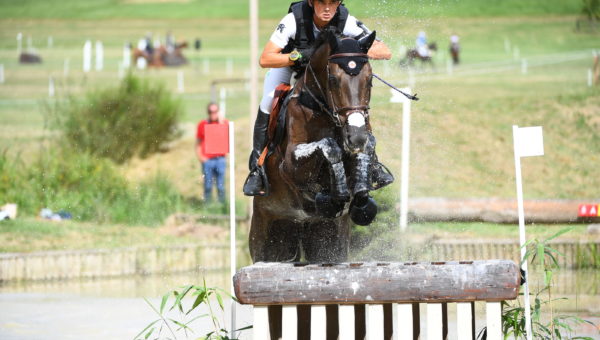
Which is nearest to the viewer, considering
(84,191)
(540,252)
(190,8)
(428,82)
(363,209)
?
(540,252)

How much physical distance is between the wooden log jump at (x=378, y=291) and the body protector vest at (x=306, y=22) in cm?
158

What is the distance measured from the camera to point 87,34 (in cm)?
3909

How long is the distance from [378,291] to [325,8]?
1.84 meters

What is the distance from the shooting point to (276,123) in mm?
6867

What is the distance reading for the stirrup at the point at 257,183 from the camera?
6.88m

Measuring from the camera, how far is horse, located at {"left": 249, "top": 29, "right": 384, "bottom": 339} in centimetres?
605

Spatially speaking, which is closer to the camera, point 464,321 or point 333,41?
point 464,321

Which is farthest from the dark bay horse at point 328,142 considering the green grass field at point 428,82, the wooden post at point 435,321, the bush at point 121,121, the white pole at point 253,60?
the bush at point 121,121

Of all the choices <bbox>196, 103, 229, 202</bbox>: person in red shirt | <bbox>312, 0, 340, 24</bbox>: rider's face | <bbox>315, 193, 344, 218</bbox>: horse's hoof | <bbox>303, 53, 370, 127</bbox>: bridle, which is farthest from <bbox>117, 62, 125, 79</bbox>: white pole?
<bbox>315, 193, 344, 218</bbox>: horse's hoof

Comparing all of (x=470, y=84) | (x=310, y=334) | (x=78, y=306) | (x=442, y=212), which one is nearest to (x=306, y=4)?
(x=310, y=334)

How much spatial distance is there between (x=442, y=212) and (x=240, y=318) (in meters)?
4.50

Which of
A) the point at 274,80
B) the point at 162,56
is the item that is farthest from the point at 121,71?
the point at 274,80

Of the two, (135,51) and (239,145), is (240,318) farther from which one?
(135,51)

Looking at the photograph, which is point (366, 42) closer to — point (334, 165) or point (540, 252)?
point (334, 165)
